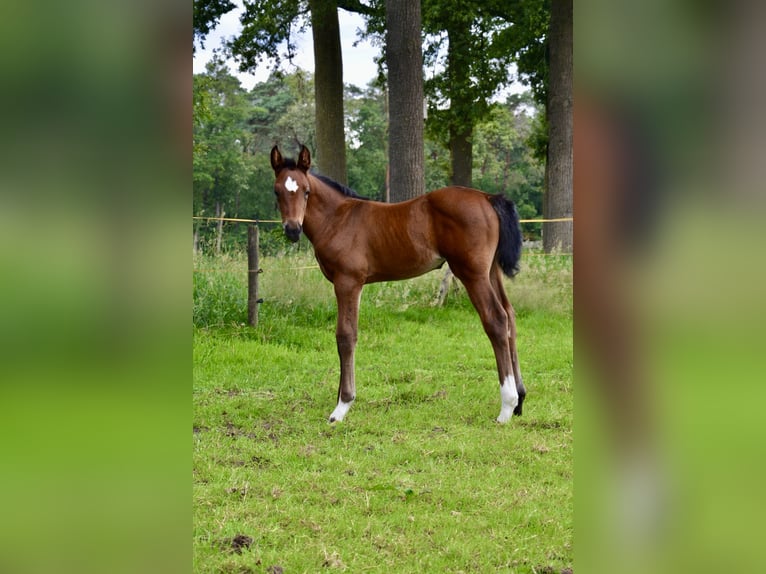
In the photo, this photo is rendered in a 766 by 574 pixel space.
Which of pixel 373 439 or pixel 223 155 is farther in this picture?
pixel 223 155

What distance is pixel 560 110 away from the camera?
13.2 m

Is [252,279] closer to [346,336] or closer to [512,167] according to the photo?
[346,336]

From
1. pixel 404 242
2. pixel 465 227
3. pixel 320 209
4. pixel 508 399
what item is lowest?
pixel 508 399

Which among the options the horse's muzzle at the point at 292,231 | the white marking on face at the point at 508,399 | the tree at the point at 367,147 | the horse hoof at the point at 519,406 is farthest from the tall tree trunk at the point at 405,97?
the tree at the point at 367,147

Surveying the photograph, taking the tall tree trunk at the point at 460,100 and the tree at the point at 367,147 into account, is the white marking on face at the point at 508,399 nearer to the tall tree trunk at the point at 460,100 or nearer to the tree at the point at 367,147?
the tall tree trunk at the point at 460,100

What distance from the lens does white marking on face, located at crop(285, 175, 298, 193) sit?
511 cm

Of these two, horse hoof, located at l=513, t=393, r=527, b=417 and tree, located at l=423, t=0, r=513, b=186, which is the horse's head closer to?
horse hoof, located at l=513, t=393, r=527, b=417

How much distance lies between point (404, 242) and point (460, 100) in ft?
44.9

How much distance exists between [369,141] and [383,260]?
118 feet

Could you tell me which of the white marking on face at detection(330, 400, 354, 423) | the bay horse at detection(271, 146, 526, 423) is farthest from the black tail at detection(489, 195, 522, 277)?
the white marking on face at detection(330, 400, 354, 423)

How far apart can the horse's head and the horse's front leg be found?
1.88 ft

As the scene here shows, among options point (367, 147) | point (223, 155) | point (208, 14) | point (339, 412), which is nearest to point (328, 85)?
point (208, 14)
